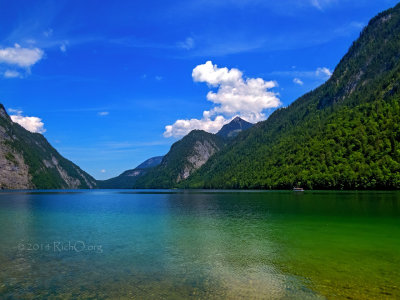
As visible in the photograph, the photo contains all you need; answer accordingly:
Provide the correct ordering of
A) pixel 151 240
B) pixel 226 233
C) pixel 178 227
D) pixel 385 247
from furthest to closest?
1. pixel 178 227
2. pixel 226 233
3. pixel 151 240
4. pixel 385 247

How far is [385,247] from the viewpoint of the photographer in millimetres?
30625

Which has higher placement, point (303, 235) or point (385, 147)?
point (385, 147)

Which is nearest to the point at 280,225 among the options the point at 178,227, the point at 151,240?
the point at 178,227

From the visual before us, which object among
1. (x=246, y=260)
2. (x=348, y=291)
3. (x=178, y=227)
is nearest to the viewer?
(x=348, y=291)

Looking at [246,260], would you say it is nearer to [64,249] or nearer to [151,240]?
[151,240]

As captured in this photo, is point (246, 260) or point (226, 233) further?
point (226, 233)

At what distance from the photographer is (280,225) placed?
46.2m

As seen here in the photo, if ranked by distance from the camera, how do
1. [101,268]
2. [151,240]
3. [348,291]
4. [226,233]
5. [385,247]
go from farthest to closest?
[226,233], [151,240], [385,247], [101,268], [348,291]

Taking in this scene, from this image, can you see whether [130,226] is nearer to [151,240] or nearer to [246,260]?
[151,240]

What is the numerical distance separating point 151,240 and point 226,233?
994cm

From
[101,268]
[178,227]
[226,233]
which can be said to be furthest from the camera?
[178,227]

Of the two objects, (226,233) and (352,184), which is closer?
(226,233)

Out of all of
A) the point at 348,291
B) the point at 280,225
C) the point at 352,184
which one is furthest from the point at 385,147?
the point at 348,291

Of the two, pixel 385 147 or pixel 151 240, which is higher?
pixel 385 147
